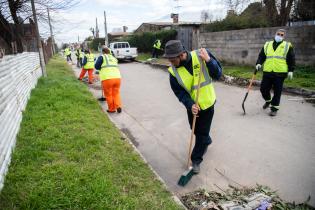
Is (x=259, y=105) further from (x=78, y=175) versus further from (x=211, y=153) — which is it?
(x=78, y=175)

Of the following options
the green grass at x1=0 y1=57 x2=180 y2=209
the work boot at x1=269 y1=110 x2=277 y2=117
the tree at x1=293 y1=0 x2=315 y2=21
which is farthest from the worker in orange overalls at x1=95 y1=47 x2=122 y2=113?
the tree at x1=293 y1=0 x2=315 y2=21

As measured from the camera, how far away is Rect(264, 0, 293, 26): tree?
15.3 metres

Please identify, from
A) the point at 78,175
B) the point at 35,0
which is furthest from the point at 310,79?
the point at 35,0

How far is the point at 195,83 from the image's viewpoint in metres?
4.01

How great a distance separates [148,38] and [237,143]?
24751 millimetres

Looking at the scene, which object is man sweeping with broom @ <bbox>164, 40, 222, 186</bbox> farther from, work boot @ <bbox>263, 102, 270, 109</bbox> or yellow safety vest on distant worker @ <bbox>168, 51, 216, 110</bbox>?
work boot @ <bbox>263, 102, 270, 109</bbox>

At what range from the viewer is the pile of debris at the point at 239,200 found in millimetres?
3109

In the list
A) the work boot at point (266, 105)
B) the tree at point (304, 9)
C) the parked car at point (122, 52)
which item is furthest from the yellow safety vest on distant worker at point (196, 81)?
the parked car at point (122, 52)

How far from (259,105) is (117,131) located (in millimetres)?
4045

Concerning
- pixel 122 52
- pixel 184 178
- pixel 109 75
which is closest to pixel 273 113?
pixel 184 178

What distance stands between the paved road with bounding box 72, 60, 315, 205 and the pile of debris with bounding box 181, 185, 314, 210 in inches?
6.4

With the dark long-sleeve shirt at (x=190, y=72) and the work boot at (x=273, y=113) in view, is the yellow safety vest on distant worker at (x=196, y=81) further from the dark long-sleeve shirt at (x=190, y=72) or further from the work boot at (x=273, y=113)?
the work boot at (x=273, y=113)

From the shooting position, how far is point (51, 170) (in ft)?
12.4

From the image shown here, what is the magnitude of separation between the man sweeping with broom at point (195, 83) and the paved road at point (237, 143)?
395 millimetres
